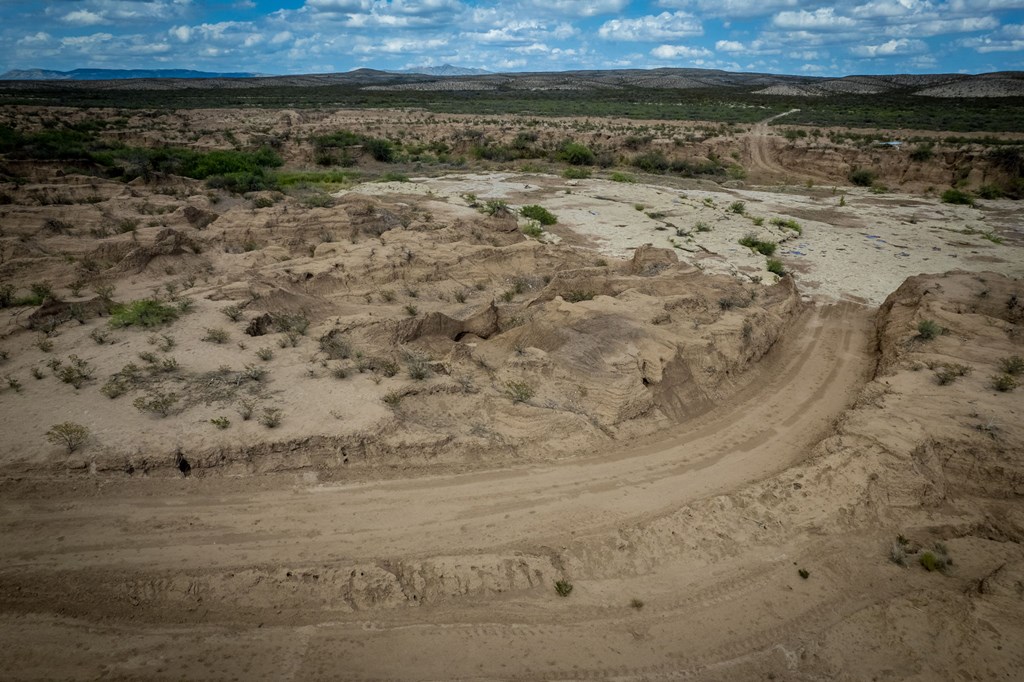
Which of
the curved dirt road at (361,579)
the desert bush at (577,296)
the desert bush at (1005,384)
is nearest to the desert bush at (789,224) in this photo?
the desert bush at (577,296)

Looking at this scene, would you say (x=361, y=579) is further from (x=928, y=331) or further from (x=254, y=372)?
(x=928, y=331)

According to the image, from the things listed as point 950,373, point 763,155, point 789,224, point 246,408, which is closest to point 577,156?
point 763,155

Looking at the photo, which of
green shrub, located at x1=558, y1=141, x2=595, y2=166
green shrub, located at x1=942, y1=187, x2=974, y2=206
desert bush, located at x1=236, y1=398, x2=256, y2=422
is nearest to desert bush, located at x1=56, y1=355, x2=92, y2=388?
desert bush, located at x1=236, y1=398, x2=256, y2=422

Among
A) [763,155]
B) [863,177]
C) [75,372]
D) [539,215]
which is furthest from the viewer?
[763,155]

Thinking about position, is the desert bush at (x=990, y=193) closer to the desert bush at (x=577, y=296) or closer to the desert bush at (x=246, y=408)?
the desert bush at (x=577, y=296)

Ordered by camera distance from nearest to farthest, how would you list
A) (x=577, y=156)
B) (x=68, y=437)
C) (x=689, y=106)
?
(x=68, y=437) < (x=577, y=156) < (x=689, y=106)

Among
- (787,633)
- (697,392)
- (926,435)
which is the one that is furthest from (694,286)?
(787,633)

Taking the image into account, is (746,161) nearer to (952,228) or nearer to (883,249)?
(952,228)
